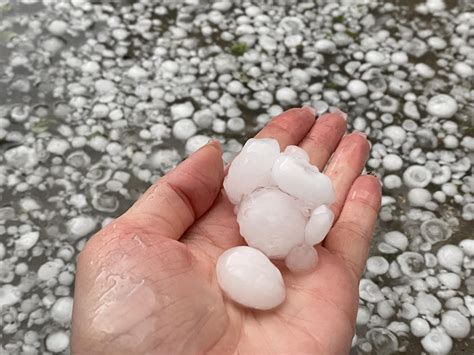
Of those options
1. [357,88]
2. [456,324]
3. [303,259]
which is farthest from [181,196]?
[357,88]

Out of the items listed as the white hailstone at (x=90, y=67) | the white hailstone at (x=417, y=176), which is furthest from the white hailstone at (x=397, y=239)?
the white hailstone at (x=90, y=67)

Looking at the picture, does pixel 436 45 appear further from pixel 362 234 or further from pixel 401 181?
Answer: pixel 362 234

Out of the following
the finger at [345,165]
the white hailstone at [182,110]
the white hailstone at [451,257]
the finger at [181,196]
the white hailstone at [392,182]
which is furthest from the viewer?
the white hailstone at [182,110]

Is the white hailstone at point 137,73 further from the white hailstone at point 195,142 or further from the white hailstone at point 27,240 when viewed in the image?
the white hailstone at point 27,240

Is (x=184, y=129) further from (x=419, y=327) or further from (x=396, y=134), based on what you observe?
(x=419, y=327)

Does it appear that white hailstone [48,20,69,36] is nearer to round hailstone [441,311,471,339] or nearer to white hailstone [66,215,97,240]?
white hailstone [66,215,97,240]

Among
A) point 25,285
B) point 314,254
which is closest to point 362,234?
point 314,254

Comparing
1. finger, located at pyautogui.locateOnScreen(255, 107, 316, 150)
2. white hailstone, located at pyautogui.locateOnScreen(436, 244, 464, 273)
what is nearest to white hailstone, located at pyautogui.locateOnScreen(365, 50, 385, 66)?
finger, located at pyautogui.locateOnScreen(255, 107, 316, 150)
